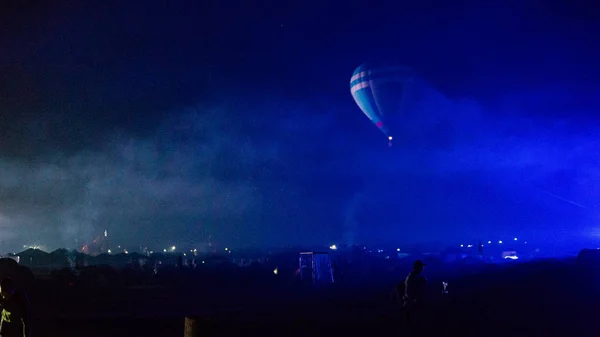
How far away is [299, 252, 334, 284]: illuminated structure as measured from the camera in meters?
38.6

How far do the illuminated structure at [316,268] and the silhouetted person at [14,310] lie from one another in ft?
99.2

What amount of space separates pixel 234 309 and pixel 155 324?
5.50 meters

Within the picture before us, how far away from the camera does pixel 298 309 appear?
22.1m

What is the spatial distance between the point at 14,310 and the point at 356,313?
1304 centimetres

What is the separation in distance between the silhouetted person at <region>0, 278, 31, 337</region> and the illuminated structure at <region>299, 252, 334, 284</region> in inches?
1190

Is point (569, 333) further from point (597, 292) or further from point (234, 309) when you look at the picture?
point (234, 309)

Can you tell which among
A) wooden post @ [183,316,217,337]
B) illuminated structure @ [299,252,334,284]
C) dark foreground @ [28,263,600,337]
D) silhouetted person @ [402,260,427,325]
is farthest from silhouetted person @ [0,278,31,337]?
illuminated structure @ [299,252,334,284]

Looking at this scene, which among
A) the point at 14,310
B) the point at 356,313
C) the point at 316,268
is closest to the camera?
the point at 14,310

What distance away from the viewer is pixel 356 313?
63.9 ft

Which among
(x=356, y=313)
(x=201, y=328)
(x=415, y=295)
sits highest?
(x=201, y=328)

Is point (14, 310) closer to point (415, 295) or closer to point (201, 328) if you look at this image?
point (201, 328)

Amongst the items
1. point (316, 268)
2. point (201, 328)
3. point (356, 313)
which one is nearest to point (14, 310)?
point (201, 328)

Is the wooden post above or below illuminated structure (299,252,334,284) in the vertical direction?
below

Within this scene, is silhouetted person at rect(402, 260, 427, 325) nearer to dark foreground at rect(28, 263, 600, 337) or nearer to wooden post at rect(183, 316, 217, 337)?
dark foreground at rect(28, 263, 600, 337)
